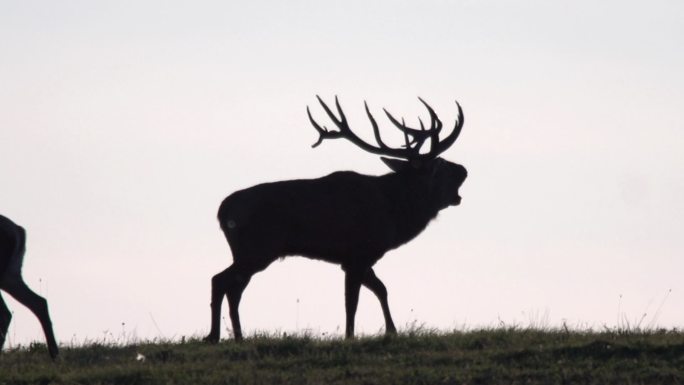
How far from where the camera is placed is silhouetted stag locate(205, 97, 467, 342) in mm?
16500

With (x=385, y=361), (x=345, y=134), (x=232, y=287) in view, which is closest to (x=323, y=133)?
(x=345, y=134)

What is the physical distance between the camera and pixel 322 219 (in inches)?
670

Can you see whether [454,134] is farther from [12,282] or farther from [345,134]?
[12,282]

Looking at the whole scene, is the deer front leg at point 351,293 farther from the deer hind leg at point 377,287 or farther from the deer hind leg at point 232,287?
the deer hind leg at point 232,287

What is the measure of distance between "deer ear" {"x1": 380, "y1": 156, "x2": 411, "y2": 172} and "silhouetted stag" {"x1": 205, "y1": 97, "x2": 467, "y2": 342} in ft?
0.04

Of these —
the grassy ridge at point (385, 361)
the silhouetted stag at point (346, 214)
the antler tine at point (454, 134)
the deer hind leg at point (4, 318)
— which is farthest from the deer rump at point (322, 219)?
the deer hind leg at point (4, 318)

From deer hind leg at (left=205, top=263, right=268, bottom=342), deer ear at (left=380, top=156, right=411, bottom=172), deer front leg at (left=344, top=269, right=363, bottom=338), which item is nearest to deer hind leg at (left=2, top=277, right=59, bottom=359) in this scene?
deer hind leg at (left=205, top=263, right=268, bottom=342)

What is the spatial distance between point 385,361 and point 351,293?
370 centimetres

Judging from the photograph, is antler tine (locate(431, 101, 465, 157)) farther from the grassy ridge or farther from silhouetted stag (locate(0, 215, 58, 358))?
silhouetted stag (locate(0, 215, 58, 358))

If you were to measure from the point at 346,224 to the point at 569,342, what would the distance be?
389cm

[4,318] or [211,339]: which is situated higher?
[4,318]

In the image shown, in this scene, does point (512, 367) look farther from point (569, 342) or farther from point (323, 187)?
point (323, 187)

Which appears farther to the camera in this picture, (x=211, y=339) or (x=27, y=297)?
(x=211, y=339)

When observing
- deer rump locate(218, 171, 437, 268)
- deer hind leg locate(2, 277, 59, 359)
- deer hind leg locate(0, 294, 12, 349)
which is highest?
deer rump locate(218, 171, 437, 268)
